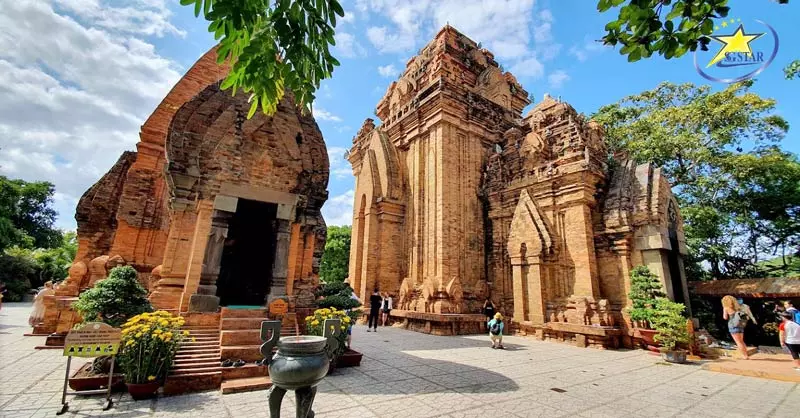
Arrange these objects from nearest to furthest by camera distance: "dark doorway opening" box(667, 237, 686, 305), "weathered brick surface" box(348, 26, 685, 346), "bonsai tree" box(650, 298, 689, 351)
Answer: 1. "bonsai tree" box(650, 298, 689, 351)
2. "dark doorway opening" box(667, 237, 686, 305)
3. "weathered brick surface" box(348, 26, 685, 346)

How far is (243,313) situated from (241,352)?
3.07ft

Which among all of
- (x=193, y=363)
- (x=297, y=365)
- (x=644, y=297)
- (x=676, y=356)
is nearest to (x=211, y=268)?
(x=193, y=363)

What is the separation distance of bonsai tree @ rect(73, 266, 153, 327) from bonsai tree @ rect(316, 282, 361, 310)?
3310mm

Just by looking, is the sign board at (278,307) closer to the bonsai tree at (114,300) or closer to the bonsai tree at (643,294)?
the bonsai tree at (114,300)

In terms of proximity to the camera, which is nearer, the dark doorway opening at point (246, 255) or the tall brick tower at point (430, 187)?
the dark doorway opening at point (246, 255)

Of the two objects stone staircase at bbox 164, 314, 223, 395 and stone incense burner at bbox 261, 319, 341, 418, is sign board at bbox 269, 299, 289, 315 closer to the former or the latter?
stone staircase at bbox 164, 314, 223, 395

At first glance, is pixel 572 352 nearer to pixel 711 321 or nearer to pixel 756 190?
pixel 711 321

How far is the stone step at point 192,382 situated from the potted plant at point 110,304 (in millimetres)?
762

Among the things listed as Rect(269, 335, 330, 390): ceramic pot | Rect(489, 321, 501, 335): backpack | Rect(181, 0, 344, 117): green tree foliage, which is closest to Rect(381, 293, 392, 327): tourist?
Rect(489, 321, 501, 335): backpack

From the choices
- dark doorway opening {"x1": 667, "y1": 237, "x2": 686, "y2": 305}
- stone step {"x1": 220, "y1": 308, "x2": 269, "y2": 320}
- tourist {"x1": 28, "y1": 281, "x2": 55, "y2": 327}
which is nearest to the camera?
stone step {"x1": 220, "y1": 308, "x2": 269, "y2": 320}

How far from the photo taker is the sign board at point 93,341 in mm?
4480

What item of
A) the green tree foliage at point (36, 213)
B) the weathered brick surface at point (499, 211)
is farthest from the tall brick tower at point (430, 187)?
the green tree foliage at point (36, 213)

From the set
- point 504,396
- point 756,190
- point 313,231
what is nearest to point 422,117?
point 313,231

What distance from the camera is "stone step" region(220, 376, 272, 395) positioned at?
5.11m
